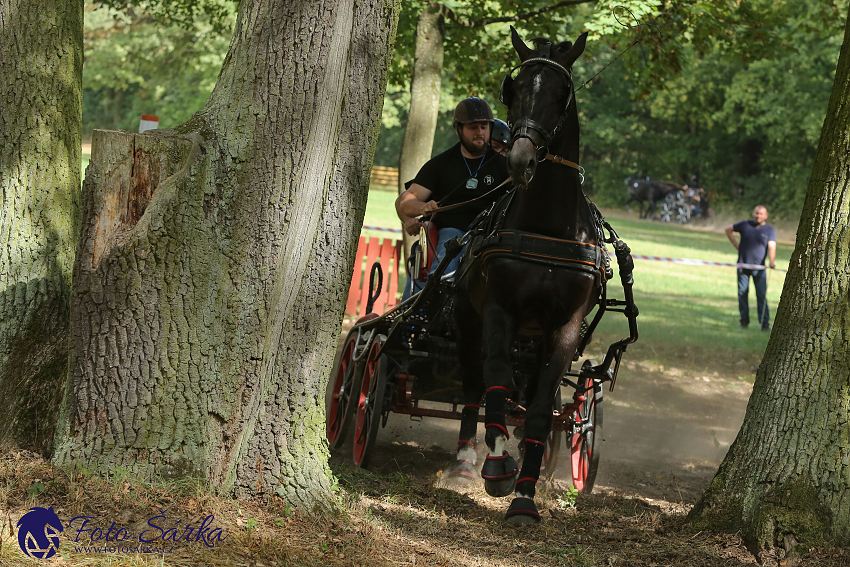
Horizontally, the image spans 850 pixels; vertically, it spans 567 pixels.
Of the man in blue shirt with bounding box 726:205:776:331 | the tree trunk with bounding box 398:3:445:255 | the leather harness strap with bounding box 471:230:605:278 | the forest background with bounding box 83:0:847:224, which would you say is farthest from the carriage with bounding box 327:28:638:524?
the man in blue shirt with bounding box 726:205:776:331

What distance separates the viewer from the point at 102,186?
354 centimetres

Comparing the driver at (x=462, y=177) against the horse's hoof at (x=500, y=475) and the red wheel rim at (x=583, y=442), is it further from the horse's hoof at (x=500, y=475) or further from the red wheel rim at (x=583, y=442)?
the horse's hoof at (x=500, y=475)

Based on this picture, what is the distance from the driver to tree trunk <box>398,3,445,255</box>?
17.0 feet

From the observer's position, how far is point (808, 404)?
4125mm

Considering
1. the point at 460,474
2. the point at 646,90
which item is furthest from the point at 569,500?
the point at 646,90

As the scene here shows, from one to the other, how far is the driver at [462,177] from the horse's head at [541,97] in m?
1.46

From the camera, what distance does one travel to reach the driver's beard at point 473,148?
20.1 ft

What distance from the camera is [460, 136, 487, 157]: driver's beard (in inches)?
241

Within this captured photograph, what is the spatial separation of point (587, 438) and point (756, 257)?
986 centimetres

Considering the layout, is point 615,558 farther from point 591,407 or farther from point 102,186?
point 102,186

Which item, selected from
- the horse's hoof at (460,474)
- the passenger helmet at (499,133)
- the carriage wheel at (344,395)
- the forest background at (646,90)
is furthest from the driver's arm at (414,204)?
the forest background at (646,90)

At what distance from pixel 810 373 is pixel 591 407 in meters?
1.99

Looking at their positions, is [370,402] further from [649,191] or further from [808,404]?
[649,191]

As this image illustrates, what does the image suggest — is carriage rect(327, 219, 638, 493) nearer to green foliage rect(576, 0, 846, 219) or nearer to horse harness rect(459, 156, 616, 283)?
horse harness rect(459, 156, 616, 283)
